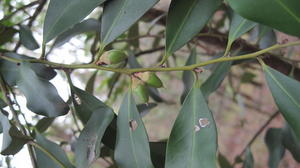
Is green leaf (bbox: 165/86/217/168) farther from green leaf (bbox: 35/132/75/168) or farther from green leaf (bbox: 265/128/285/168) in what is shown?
green leaf (bbox: 265/128/285/168)

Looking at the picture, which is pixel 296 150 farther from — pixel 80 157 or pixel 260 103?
pixel 260 103

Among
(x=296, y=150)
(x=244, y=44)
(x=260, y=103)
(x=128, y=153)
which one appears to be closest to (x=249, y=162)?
(x=296, y=150)

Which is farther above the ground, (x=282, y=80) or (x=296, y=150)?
(x=282, y=80)

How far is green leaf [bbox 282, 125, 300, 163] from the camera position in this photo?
75 centimetres

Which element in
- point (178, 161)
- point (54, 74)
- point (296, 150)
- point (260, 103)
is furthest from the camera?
point (260, 103)

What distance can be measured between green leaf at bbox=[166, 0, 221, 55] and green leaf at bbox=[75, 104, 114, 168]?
5.6 inches

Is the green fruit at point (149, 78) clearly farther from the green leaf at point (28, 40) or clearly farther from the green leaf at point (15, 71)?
the green leaf at point (28, 40)

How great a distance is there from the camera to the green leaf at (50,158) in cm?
58

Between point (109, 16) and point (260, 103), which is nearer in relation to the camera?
point (109, 16)

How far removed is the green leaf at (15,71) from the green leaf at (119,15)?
0.11 metres

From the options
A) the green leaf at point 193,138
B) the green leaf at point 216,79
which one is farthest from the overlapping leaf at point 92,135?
the green leaf at point 216,79

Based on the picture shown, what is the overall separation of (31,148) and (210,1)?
1.21 feet

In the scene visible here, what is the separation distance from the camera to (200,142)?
20.4 inches

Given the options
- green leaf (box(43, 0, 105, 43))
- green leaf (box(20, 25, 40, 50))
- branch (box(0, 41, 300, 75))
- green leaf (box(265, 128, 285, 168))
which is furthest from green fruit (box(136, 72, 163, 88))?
green leaf (box(265, 128, 285, 168))
